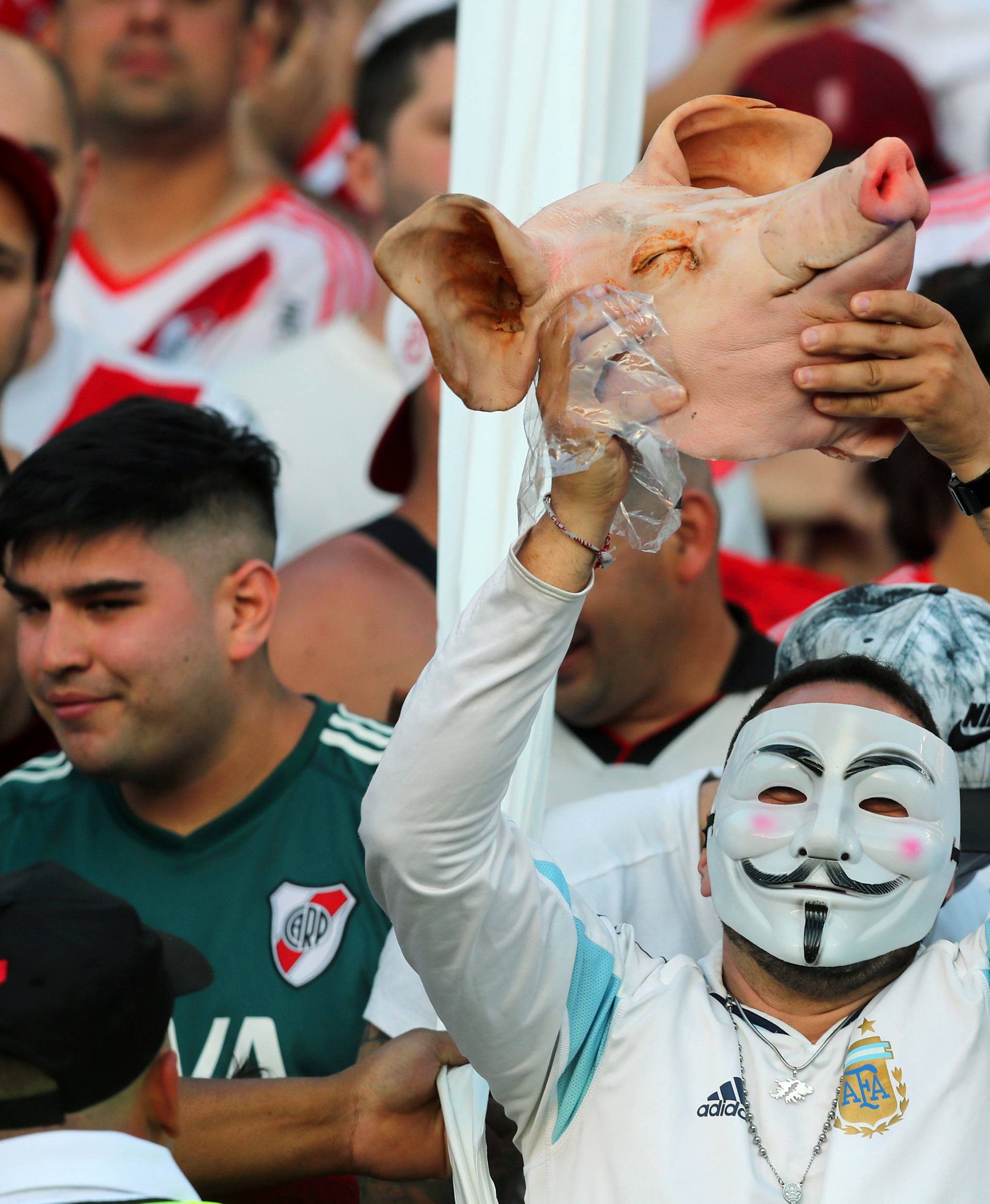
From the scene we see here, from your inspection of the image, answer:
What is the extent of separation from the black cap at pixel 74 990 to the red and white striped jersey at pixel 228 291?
11.3ft

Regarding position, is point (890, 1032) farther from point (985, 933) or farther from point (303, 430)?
point (303, 430)

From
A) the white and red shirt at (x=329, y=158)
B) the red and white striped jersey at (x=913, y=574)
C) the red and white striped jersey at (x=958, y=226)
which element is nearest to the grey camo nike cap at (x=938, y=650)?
the red and white striped jersey at (x=913, y=574)

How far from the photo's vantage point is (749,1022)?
196 cm

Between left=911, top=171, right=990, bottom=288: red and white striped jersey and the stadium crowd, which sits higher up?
left=911, top=171, right=990, bottom=288: red and white striped jersey

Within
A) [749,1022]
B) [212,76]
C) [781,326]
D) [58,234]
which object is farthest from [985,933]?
[212,76]

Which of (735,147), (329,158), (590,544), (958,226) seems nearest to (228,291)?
(329,158)

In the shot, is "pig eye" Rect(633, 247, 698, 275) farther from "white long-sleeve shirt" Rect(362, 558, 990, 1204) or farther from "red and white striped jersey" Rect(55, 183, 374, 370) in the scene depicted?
"red and white striped jersey" Rect(55, 183, 374, 370)

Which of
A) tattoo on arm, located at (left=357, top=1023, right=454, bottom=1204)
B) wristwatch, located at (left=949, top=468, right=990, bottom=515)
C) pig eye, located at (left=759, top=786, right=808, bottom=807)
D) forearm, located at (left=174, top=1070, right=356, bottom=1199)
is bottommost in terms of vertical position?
tattoo on arm, located at (left=357, top=1023, right=454, bottom=1204)

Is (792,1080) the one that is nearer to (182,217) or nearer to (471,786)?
(471,786)

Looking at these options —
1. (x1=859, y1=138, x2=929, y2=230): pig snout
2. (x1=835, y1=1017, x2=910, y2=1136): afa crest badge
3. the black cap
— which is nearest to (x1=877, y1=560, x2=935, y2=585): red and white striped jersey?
(x1=835, y1=1017, x2=910, y2=1136): afa crest badge

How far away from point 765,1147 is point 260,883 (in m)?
1.06

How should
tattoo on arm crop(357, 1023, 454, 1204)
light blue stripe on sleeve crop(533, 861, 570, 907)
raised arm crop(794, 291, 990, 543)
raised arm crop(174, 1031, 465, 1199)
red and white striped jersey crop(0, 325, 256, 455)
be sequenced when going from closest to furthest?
raised arm crop(794, 291, 990, 543) → light blue stripe on sleeve crop(533, 861, 570, 907) → raised arm crop(174, 1031, 465, 1199) → tattoo on arm crop(357, 1023, 454, 1204) → red and white striped jersey crop(0, 325, 256, 455)

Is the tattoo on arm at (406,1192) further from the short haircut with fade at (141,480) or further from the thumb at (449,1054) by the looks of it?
the short haircut with fade at (141,480)

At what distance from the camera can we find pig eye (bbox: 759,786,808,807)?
6.48ft
